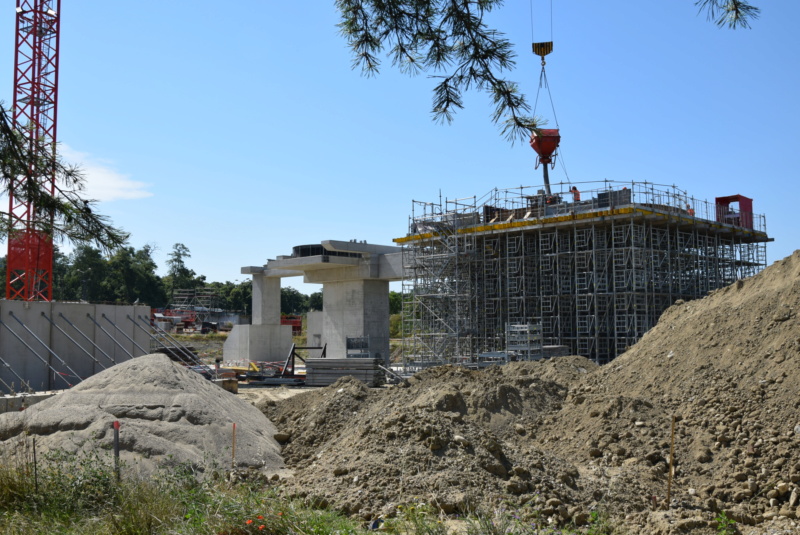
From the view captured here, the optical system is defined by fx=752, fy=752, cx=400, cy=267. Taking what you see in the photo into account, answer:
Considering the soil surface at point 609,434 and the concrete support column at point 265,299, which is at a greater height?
the concrete support column at point 265,299

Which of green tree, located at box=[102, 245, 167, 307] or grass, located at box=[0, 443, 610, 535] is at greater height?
green tree, located at box=[102, 245, 167, 307]

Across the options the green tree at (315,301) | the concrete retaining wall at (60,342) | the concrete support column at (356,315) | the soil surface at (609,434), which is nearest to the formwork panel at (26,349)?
the concrete retaining wall at (60,342)

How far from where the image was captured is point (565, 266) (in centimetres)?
3164

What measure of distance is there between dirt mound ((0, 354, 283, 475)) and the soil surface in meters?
1.05

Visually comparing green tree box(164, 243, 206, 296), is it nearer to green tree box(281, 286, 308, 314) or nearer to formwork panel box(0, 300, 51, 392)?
green tree box(281, 286, 308, 314)

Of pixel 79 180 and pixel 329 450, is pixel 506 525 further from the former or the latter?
pixel 329 450

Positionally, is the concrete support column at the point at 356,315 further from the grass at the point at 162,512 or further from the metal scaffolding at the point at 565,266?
the grass at the point at 162,512

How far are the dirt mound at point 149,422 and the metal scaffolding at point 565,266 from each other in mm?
17081

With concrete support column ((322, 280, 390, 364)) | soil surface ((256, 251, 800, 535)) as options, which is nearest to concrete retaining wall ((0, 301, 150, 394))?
A: soil surface ((256, 251, 800, 535))

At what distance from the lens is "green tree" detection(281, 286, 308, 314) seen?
327ft

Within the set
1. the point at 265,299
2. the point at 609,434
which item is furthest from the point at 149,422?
the point at 265,299

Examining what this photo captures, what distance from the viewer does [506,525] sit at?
6750 millimetres

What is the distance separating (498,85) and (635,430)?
26.9 feet

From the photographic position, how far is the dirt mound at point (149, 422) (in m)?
12.0
